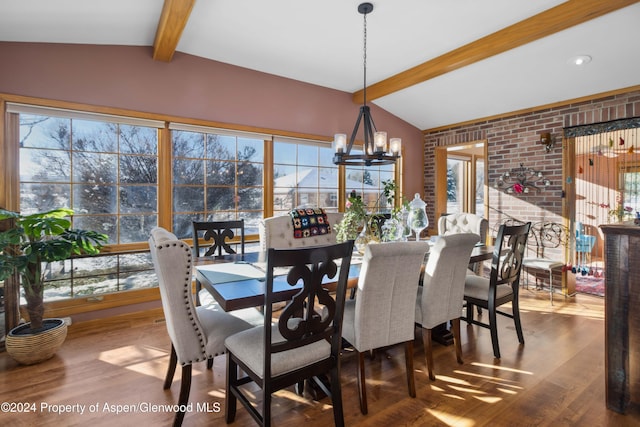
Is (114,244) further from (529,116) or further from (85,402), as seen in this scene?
(529,116)

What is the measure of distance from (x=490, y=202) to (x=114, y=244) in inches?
184

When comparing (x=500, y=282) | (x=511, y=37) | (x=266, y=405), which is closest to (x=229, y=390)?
(x=266, y=405)

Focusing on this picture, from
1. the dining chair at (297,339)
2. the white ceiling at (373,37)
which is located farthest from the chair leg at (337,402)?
the white ceiling at (373,37)

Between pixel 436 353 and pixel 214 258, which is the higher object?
pixel 214 258

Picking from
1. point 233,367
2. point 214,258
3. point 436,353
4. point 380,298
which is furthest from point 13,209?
point 436,353

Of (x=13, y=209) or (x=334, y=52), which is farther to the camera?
(x=334, y=52)

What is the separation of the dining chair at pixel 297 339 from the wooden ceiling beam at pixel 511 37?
256 centimetres

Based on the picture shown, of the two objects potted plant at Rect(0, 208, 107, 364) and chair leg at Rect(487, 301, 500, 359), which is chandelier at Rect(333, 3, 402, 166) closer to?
chair leg at Rect(487, 301, 500, 359)

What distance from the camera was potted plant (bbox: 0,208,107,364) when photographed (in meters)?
2.33

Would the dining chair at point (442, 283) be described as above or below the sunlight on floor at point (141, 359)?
above

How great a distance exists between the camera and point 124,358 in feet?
8.19

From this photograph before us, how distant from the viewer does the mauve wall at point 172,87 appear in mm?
2818

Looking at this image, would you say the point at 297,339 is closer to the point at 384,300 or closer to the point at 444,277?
the point at 384,300

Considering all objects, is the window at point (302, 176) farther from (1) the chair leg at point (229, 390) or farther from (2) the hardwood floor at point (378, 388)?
(1) the chair leg at point (229, 390)
